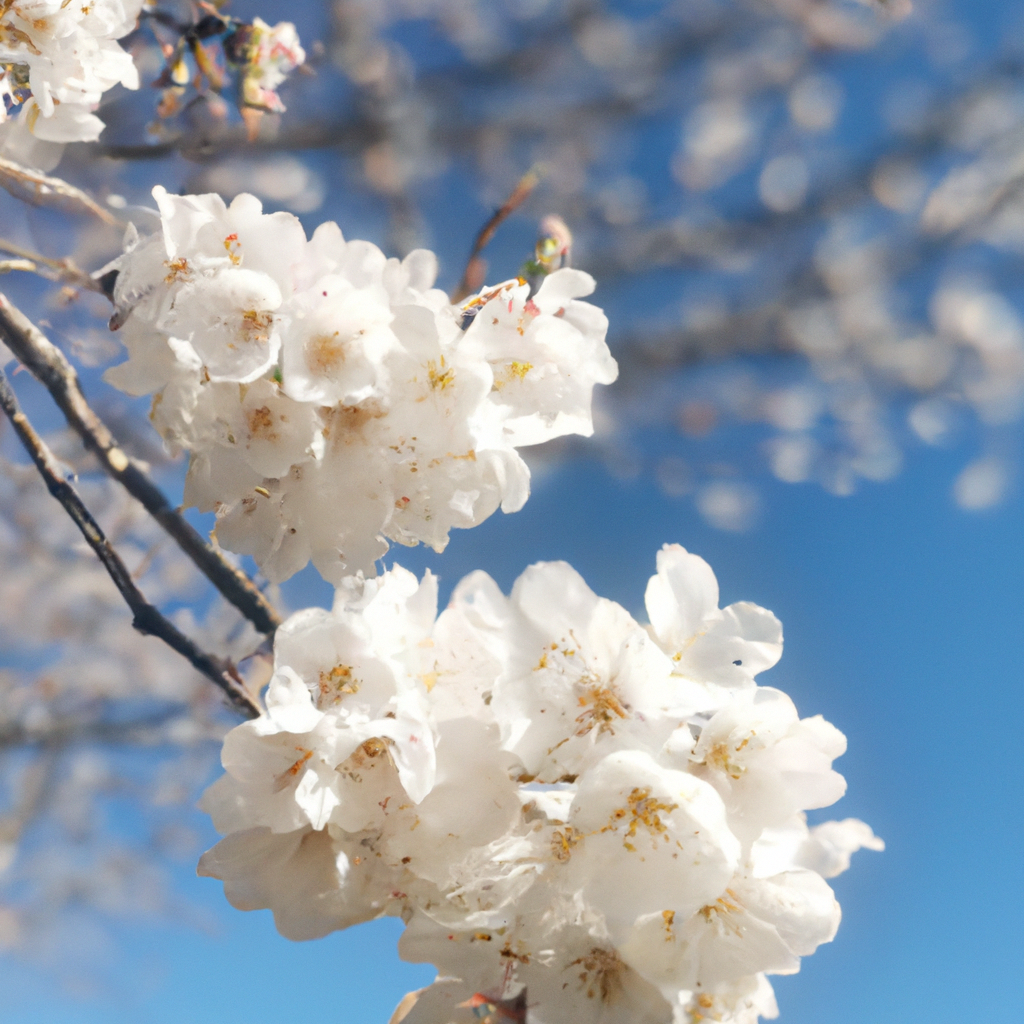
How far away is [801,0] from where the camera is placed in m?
2.36

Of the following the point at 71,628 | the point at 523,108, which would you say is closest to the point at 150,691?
the point at 71,628

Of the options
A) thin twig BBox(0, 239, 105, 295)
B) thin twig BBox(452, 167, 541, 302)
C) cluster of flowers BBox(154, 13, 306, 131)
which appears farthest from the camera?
cluster of flowers BBox(154, 13, 306, 131)

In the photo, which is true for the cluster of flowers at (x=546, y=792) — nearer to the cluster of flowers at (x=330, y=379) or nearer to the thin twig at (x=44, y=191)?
the cluster of flowers at (x=330, y=379)

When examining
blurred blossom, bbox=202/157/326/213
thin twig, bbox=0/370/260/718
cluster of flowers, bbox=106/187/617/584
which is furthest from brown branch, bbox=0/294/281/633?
blurred blossom, bbox=202/157/326/213

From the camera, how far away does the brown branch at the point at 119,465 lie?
63 cm

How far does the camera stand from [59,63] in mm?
629

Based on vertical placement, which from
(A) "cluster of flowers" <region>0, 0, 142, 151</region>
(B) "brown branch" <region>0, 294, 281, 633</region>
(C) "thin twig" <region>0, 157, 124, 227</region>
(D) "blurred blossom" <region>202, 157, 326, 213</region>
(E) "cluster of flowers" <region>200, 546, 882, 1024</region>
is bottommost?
(E) "cluster of flowers" <region>200, 546, 882, 1024</region>

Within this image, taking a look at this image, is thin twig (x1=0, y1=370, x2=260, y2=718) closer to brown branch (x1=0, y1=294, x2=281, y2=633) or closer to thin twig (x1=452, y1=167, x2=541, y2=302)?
brown branch (x1=0, y1=294, x2=281, y2=633)

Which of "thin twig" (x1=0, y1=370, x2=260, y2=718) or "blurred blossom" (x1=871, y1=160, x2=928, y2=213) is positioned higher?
"blurred blossom" (x1=871, y1=160, x2=928, y2=213)

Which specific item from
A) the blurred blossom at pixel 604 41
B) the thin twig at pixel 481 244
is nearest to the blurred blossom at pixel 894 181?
the blurred blossom at pixel 604 41

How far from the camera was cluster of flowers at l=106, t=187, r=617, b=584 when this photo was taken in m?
0.51

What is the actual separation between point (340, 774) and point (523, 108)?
216 centimetres

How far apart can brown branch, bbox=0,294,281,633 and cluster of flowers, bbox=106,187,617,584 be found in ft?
0.44

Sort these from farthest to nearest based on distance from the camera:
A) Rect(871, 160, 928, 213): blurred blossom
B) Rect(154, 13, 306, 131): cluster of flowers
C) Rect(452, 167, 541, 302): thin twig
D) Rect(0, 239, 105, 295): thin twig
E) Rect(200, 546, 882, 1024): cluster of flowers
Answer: Rect(871, 160, 928, 213): blurred blossom
Rect(154, 13, 306, 131): cluster of flowers
Rect(452, 167, 541, 302): thin twig
Rect(0, 239, 105, 295): thin twig
Rect(200, 546, 882, 1024): cluster of flowers
